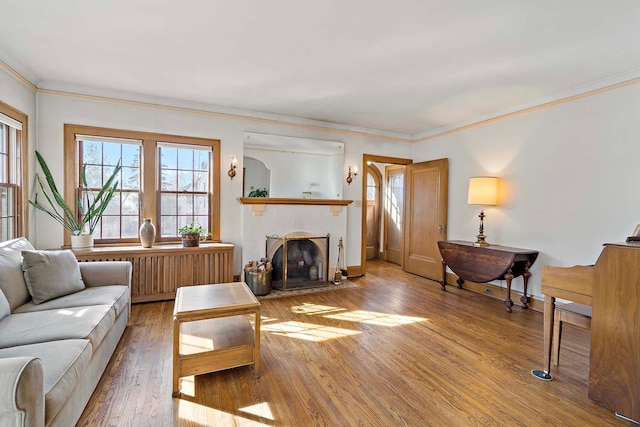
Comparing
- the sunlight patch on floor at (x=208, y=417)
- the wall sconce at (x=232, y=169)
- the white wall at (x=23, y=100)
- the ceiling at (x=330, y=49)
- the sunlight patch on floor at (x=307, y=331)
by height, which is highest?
the ceiling at (x=330, y=49)

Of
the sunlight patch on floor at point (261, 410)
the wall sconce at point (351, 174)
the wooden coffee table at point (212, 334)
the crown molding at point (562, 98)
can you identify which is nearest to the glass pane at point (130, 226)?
the wooden coffee table at point (212, 334)

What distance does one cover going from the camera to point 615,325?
1776mm

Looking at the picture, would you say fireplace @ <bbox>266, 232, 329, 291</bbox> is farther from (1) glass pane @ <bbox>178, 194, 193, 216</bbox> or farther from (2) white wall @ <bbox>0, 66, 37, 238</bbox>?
(2) white wall @ <bbox>0, 66, 37, 238</bbox>

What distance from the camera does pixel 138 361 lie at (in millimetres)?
2277

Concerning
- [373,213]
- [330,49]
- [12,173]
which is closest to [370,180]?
[373,213]

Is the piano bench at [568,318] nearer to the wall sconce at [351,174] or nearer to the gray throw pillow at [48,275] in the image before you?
the wall sconce at [351,174]

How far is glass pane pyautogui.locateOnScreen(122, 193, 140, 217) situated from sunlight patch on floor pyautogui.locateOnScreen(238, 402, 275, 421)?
121 inches

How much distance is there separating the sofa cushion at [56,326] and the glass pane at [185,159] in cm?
238

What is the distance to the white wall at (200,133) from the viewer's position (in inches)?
135

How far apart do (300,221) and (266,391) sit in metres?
2.78

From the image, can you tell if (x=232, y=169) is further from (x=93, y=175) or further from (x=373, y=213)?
(x=373, y=213)

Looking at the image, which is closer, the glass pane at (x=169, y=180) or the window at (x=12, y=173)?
the window at (x=12, y=173)

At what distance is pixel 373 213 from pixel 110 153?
5047mm

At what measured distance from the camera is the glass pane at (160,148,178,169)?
3986 millimetres
